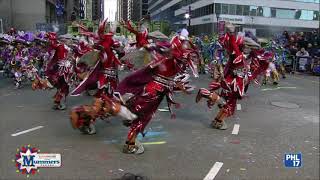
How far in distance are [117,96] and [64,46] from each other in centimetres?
482

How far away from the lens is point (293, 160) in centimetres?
694

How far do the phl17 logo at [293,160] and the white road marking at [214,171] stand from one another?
3.44ft

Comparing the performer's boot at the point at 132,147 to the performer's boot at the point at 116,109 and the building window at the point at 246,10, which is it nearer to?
the performer's boot at the point at 116,109

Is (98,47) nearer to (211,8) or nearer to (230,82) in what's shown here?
(230,82)

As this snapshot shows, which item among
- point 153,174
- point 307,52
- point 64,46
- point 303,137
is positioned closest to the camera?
point 153,174

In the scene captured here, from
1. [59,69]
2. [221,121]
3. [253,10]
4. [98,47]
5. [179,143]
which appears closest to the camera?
[98,47]

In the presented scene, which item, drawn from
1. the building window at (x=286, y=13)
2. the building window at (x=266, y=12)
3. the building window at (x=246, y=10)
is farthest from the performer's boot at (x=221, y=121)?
the building window at (x=286, y=13)

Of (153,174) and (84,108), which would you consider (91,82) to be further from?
(153,174)

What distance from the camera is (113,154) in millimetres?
7035

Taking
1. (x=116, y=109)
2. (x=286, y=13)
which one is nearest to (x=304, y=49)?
(x=116, y=109)

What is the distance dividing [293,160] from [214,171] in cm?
145

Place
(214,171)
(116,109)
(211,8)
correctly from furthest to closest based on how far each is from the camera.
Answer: (211,8), (116,109), (214,171)

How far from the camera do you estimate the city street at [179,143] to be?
20.5 feet

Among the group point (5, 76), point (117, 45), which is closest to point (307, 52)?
point (5, 76)
